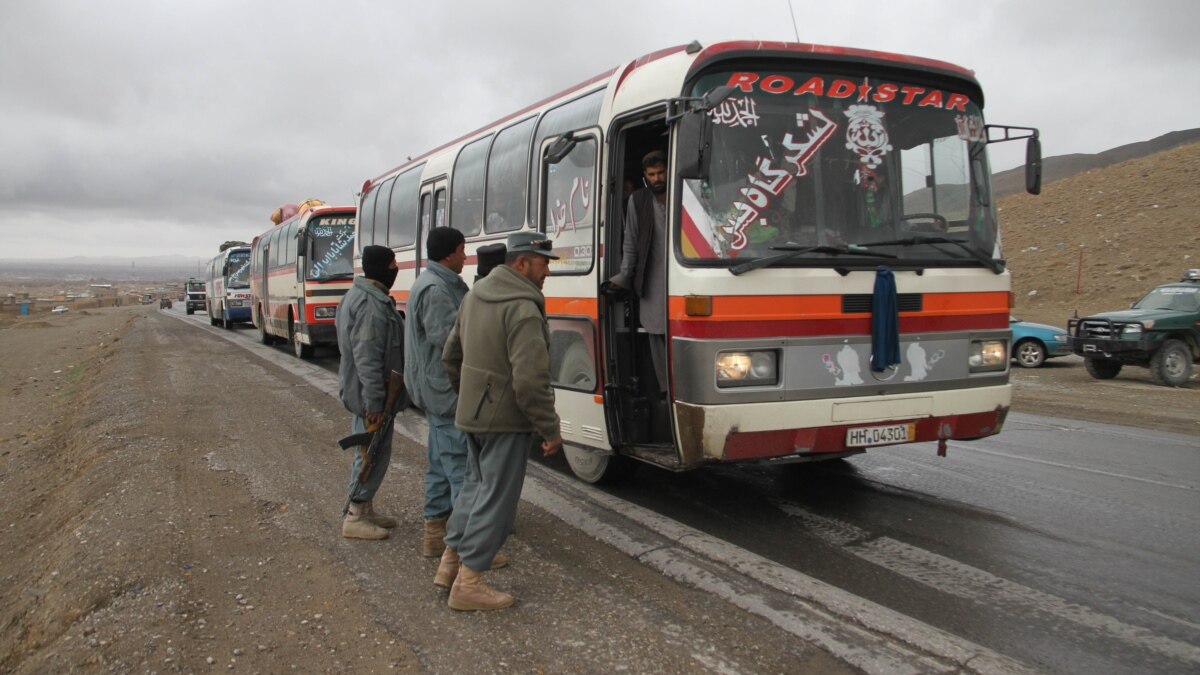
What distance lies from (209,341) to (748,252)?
2144 centimetres

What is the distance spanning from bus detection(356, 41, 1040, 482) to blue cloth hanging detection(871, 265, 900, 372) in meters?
0.01

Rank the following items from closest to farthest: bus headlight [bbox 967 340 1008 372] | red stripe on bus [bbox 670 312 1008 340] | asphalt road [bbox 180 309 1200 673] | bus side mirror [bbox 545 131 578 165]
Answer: asphalt road [bbox 180 309 1200 673] → red stripe on bus [bbox 670 312 1008 340] → bus headlight [bbox 967 340 1008 372] → bus side mirror [bbox 545 131 578 165]

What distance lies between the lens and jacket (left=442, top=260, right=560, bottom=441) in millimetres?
3859

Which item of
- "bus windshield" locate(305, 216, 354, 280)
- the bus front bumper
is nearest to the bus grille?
the bus front bumper

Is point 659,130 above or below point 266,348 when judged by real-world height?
above

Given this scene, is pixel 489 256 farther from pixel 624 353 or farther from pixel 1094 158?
pixel 1094 158

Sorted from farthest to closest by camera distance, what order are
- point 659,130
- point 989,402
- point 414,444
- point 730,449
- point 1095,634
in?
1. point 414,444
2. point 659,130
3. point 989,402
4. point 730,449
5. point 1095,634

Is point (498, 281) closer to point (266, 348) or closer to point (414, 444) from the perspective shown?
point (414, 444)

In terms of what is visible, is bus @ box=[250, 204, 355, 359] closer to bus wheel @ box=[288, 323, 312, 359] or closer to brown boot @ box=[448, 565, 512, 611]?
bus wheel @ box=[288, 323, 312, 359]

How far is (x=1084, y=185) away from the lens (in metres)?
45.8

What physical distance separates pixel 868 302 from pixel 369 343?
3106 mm

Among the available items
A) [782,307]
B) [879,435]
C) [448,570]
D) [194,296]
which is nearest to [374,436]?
[448,570]

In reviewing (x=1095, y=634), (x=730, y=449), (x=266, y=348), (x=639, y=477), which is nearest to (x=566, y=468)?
(x=639, y=477)

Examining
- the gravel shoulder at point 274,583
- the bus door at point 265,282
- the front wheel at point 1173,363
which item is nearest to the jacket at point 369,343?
the gravel shoulder at point 274,583
